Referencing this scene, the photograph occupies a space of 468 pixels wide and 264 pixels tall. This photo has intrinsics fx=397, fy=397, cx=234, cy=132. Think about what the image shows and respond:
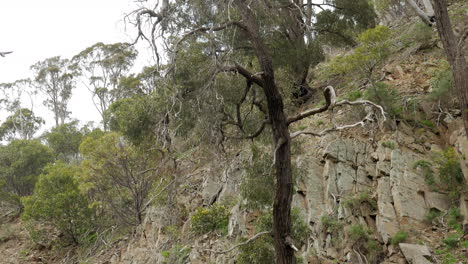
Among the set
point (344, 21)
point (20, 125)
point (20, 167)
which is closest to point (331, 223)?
point (344, 21)

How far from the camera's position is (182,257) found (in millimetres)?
10930

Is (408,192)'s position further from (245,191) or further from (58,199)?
(58,199)

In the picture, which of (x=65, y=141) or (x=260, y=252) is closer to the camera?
(x=260, y=252)

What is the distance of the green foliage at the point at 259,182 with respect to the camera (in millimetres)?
7969

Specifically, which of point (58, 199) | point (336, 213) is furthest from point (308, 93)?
point (58, 199)

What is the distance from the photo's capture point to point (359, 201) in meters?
9.43

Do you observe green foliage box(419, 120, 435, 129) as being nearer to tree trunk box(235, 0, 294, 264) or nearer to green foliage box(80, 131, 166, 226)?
tree trunk box(235, 0, 294, 264)

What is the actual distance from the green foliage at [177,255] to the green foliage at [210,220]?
2.43 feet

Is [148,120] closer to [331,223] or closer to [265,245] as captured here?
[265,245]

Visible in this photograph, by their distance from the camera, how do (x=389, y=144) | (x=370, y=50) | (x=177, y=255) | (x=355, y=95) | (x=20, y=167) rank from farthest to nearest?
1. (x=20, y=167)
2. (x=355, y=95)
3. (x=370, y=50)
4. (x=177, y=255)
5. (x=389, y=144)

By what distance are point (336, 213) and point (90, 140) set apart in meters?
10.2

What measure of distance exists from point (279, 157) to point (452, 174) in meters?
4.58

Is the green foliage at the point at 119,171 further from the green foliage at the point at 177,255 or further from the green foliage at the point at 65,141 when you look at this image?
the green foliage at the point at 65,141

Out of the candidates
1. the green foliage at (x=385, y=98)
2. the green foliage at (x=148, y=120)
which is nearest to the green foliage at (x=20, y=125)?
the green foliage at (x=148, y=120)
